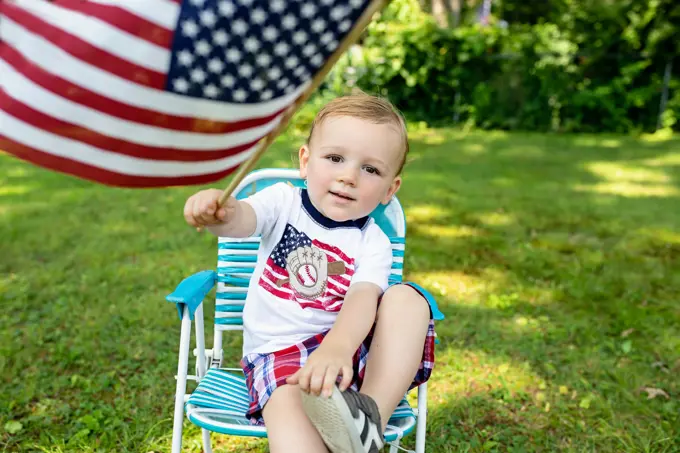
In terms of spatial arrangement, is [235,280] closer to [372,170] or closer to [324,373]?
[372,170]

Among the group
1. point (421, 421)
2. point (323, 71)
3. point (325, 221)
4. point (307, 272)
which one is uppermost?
point (323, 71)

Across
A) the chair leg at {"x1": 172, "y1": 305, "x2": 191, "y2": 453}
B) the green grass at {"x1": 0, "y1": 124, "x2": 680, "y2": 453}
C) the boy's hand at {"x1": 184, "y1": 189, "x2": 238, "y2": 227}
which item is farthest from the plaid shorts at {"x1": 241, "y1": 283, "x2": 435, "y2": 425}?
the green grass at {"x1": 0, "y1": 124, "x2": 680, "y2": 453}

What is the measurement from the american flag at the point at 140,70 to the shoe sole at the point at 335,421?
27.4 inches

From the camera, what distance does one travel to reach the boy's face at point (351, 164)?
2.27 m

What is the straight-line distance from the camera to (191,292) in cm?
229

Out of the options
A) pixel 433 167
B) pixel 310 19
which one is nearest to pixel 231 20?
pixel 310 19

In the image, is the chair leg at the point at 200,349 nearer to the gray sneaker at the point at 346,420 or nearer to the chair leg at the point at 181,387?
the chair leg at the point at 181,387

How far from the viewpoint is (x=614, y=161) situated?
27.6 ft

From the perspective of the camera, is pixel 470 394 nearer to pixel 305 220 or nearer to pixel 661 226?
pixel 305 220

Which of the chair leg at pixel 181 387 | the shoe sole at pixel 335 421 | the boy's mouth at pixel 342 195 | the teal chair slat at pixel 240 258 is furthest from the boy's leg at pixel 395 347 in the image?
the teal chair slat at pixel 240 258

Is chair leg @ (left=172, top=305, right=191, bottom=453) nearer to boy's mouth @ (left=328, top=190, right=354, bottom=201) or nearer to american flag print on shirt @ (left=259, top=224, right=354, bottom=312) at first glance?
american flag print on shirt @ (left=259, top=224, right=354, bottom=312)

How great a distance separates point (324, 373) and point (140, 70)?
0.88 meters

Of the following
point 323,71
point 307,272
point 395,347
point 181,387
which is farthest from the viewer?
point 307,272

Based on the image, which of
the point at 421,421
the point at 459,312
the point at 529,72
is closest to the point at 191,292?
the point at 421,421
